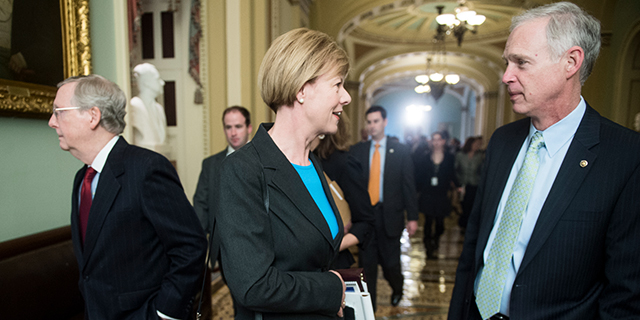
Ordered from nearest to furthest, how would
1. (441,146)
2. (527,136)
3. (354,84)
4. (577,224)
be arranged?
(577,224), (527,136), (441,146), (354,84)

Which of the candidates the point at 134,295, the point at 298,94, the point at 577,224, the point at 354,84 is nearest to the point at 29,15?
the point at 134,295

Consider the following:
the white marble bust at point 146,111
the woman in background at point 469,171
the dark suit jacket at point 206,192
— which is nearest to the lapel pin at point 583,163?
the dark suit jacket at point 206,192

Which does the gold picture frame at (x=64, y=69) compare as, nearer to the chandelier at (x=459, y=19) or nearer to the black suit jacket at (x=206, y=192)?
the black suit jacket at (x=206, y=192)

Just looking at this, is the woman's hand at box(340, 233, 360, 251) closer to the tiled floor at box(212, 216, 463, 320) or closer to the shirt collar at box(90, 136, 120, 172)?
the shirt collar at box(90, 136, 120, 172)

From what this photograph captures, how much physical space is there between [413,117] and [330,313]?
83.5 ft

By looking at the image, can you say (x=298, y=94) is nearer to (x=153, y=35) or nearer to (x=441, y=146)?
(x=153, y=35)

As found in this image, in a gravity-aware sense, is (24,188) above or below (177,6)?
below

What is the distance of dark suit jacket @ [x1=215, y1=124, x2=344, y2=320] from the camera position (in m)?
0.90

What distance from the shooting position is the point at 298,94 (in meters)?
1.02

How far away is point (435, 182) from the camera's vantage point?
529 centimetres

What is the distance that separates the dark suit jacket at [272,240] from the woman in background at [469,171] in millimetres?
5744

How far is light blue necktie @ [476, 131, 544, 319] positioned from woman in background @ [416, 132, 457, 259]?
13.1 ft

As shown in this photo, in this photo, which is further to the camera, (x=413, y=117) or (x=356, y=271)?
(x=413, y=117)

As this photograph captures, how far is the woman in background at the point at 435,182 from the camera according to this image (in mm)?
5250
